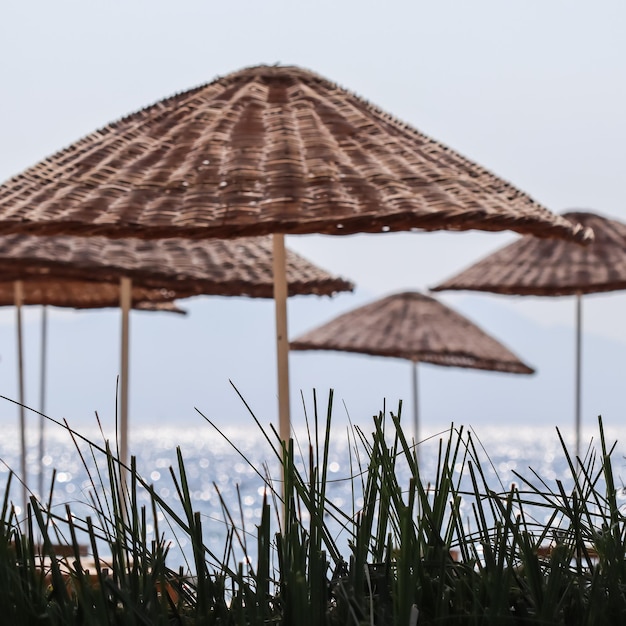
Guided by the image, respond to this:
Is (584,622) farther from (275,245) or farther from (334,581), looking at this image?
(275,245)

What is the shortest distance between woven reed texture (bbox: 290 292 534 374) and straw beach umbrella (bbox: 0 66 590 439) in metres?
6.91

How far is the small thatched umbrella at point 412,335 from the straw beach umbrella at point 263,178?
22.7 ft

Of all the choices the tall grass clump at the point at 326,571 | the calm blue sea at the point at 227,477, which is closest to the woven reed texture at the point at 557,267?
the calm blue sea at the point at 227,477

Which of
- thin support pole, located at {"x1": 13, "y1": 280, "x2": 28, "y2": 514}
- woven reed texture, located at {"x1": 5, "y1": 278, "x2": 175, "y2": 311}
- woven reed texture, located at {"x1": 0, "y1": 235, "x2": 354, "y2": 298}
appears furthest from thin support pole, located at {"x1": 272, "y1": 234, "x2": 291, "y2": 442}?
woven reed texture, located at {"x1": 5, "y1": 278, "x2": 175, "y2": 311}

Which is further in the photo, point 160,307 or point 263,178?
point 160,307

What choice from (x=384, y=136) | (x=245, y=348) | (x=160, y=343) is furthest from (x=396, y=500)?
(x=245, y=348)

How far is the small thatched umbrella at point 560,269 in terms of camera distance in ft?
23.5

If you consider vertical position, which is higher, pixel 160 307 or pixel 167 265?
pixel 167 265

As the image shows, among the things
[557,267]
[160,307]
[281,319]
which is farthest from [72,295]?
[281,319]

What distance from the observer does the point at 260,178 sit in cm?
247

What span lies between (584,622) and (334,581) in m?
0.25

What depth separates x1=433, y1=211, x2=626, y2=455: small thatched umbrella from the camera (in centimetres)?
716

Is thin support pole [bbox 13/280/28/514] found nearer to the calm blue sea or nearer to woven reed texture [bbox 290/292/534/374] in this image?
the calm blue sea

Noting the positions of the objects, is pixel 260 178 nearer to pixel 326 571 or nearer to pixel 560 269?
pixel 326 571
